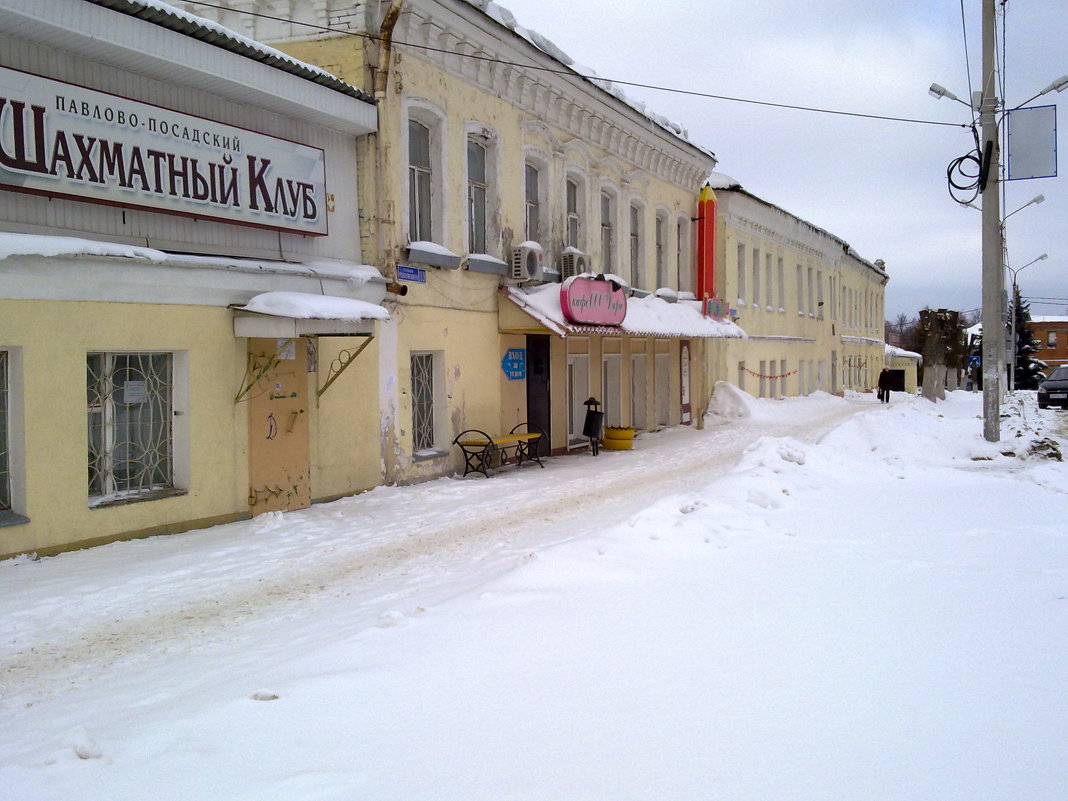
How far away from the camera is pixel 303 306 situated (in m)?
8.62

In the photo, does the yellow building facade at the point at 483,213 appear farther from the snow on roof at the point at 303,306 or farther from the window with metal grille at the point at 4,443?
the window with metal grille at the point at 4,443

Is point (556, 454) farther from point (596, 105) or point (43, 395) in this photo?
point (43, 395)

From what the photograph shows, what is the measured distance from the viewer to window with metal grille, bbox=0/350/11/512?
7.12 metres

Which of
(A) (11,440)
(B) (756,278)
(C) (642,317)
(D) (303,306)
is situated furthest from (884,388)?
(A) (11,440)

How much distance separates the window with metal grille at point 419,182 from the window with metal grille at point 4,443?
5893 mm

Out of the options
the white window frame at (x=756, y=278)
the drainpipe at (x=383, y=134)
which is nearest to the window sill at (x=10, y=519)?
→ the drainpipe at (x=383, y=134)

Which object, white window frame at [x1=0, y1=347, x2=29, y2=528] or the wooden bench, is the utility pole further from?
white window frame at [x1=0, y1=347, x2=29, y2=528]

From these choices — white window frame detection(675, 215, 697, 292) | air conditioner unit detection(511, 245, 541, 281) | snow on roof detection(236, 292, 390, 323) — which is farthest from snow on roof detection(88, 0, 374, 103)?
white window frame detection(675, 215, 697, 292)

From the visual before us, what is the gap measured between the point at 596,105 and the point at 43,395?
12.2 meters

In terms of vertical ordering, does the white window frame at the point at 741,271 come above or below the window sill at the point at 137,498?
above

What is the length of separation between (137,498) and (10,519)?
48.1 inches

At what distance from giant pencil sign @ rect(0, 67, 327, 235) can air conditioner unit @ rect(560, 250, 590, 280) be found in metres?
6.04

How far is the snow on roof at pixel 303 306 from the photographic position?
8539 millimetres

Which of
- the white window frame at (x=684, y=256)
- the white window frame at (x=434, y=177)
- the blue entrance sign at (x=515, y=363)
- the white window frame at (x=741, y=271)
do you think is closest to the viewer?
the white window frame at (x=434, y=177)
